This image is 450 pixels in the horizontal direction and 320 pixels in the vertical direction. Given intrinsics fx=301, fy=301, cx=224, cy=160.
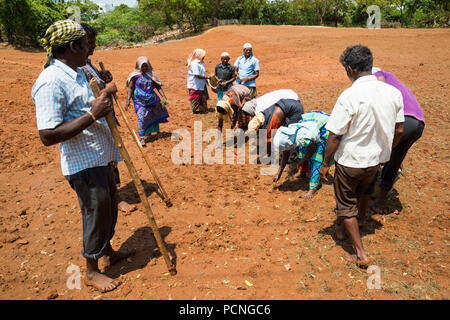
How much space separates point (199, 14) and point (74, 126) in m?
31.2

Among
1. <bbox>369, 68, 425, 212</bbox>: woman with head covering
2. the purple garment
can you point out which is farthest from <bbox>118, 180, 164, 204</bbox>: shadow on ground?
the purple garment

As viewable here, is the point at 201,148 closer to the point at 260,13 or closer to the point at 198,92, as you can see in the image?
the point at 198,92

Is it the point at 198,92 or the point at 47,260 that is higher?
the point at 198,92

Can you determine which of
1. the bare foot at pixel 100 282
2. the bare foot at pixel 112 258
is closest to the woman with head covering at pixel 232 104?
the bare foot at pixel 112 258

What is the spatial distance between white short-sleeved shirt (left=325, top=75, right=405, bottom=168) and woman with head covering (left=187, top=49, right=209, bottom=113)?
581 cm

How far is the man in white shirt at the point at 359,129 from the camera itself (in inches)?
97.6

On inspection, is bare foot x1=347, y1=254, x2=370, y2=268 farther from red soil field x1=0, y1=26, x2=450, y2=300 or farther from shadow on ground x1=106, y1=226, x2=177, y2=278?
shadow on ground x1=106, y1=226, x2=177, y2=278

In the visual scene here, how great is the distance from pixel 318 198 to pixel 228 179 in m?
1.42

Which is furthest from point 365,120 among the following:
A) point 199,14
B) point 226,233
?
point 199,14

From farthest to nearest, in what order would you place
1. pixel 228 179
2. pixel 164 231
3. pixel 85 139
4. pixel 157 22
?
1. pixel 157 22
2. pixel 228 179
3. pixel 164 231
4. pixel 85 139

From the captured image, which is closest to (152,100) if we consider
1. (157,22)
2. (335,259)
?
(335,259)

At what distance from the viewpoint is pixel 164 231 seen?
Result: 356cm

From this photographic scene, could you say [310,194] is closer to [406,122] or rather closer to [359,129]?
[406,122]

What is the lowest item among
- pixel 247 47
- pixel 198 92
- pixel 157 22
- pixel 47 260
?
pixel 47 260
